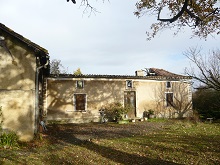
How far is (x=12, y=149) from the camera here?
27.1 ft

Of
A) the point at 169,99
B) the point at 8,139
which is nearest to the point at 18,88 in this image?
the point at 8,139

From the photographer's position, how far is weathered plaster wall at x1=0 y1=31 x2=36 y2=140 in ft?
30.3

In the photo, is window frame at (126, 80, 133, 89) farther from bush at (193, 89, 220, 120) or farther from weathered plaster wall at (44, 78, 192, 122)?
bush at (193, 89, 220, 120)

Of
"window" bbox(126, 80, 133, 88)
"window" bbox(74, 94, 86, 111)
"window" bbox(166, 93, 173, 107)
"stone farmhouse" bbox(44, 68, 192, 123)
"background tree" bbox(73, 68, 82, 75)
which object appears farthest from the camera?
"background tree" bbox(73, 68, 82, 75)

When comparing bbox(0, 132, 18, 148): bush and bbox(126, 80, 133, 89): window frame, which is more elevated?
bbox(126, 80, 133, 89): window frame

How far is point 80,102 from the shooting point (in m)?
18.3

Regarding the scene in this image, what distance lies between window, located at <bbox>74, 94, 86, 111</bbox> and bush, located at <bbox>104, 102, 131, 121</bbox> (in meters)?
1.93

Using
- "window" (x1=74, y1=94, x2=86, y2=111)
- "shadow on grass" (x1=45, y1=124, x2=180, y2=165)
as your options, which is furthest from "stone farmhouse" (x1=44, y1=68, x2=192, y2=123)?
"shadow on grass" (x1=45, y1=124, x2=180, y2=165)

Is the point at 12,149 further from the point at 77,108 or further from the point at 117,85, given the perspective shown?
the point at 117,85

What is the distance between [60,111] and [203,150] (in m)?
12.0

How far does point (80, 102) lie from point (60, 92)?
1.86 m

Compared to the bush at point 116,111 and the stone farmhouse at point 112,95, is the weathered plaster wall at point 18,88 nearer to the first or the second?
the stone farmhouse at point 112,95

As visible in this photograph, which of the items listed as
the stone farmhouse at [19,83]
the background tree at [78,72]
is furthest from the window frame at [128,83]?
the background tree at [78,72]

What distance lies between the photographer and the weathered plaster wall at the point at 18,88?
9.23 metres
